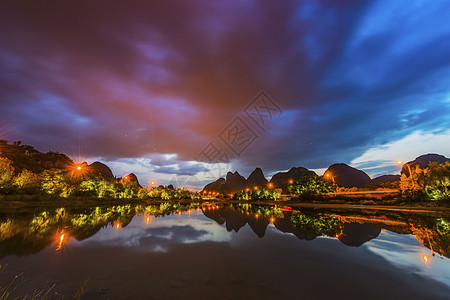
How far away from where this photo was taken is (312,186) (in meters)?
72.2

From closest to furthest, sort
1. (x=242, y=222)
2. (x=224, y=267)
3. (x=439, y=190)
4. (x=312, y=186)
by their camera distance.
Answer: (x=224, y=267), (x=242, y=222), (x=439, y=190), (x=312, y=186)

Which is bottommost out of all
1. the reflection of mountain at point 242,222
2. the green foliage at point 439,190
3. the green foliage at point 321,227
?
the reflection of mountain at point 242,222

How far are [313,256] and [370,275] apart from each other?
300 centimetres

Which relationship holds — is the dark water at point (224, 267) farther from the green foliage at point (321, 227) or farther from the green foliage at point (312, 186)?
the green foliage at point (312, 186)

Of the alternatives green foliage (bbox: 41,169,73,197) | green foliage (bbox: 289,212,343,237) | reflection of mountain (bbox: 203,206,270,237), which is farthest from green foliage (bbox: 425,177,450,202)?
green foliage (bbox: 41,169,73,197)

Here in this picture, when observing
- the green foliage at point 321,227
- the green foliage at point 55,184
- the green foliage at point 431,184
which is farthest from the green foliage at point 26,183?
the green foliage at point 431,184

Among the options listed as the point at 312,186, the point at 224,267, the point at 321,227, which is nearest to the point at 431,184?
the point at 321,227

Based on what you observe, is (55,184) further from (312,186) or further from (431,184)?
(431,184)

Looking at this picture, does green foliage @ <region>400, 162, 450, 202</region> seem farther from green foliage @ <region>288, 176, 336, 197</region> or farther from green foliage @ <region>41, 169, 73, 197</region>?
green foliage @ <region>41, 169, 73, 197</region>

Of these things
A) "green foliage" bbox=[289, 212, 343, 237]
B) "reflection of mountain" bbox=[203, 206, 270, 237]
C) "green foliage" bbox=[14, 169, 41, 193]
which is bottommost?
"reflection of mountain" bbox=[203, 206, 270, 237]

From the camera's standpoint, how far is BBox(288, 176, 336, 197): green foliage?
2840 inches

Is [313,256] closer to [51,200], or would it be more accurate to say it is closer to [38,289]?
[38,289]

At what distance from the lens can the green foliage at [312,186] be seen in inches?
2840

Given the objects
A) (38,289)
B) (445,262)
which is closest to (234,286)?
(38,289)
